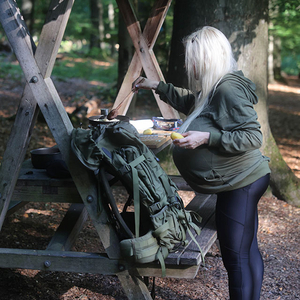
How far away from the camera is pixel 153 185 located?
223cm

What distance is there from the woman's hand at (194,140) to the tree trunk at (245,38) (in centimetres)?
267

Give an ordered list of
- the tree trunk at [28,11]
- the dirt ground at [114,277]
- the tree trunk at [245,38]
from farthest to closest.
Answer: the tree trunk at [28,11] < the tree trunk at [245,38] < the dirt ground at [114,277]

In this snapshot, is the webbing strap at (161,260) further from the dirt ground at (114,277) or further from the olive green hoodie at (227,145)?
the dirt ground at (114,277)

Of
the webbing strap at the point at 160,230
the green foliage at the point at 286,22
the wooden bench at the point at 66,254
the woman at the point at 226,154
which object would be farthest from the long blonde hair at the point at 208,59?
the green foliage at the point at 286,22

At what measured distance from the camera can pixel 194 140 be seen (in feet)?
7.41

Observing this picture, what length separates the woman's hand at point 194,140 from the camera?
2258 millimetres

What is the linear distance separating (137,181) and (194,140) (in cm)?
42

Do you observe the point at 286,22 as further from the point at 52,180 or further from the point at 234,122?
the point at 52,180

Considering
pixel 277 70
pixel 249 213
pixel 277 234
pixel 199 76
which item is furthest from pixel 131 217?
pixel 277 70

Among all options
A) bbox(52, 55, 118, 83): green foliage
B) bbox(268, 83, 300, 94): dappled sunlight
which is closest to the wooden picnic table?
bbox(52, 55, 118, 83): green foliage

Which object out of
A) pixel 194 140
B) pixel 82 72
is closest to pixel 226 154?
pixel 194 140

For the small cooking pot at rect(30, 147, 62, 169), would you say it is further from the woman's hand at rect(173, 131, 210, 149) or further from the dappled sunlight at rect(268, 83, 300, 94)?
the dappled sunlight at rect(268, 83, 300, 94)

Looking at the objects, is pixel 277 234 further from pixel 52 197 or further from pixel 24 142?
pixel 24 142

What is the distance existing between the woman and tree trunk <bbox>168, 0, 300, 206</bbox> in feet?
7.68
